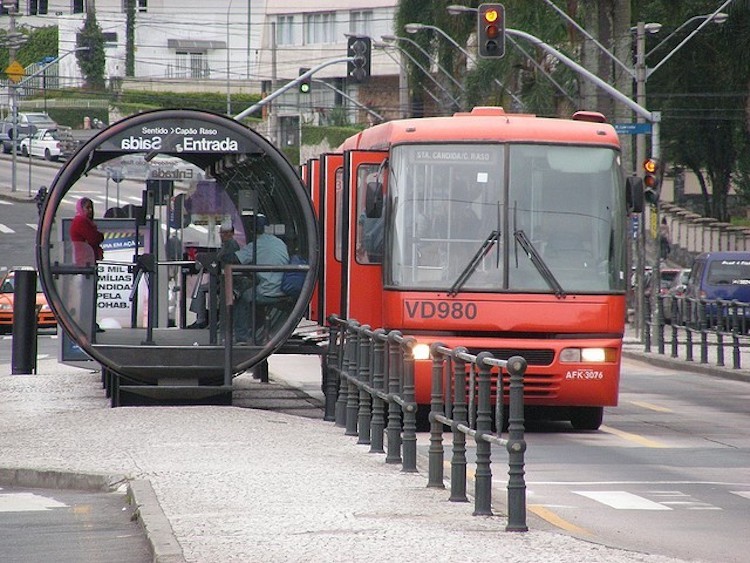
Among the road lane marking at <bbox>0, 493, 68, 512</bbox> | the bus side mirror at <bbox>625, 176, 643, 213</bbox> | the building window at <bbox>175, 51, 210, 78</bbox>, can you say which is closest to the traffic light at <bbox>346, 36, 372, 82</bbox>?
the bus side mirror at <bbox>625, 176, 643, 213</bbox>

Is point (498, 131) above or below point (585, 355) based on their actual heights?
above

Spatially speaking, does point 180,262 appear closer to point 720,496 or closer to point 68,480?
point 68,480

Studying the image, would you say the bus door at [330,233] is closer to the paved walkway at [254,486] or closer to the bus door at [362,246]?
the bus door at [362,246]

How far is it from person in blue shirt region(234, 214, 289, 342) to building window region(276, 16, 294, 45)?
278ft

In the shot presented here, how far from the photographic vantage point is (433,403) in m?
11.8

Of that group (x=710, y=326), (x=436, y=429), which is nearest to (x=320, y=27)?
(x=710, y=326)

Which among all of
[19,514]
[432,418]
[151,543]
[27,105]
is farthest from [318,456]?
[27,105]

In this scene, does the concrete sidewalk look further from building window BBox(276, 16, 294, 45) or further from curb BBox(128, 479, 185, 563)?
building window BBox(276, 16, 294, 45)

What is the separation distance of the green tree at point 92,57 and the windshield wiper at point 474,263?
86464mm

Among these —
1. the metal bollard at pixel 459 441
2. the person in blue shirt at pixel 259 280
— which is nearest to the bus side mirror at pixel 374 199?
the person in blue shirt at pixel 259 280

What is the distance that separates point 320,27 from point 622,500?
9087cm

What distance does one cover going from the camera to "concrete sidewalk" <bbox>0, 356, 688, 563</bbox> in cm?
896

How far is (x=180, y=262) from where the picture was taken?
20.3 m

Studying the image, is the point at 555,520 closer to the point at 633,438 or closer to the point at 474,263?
the point at 633,438
